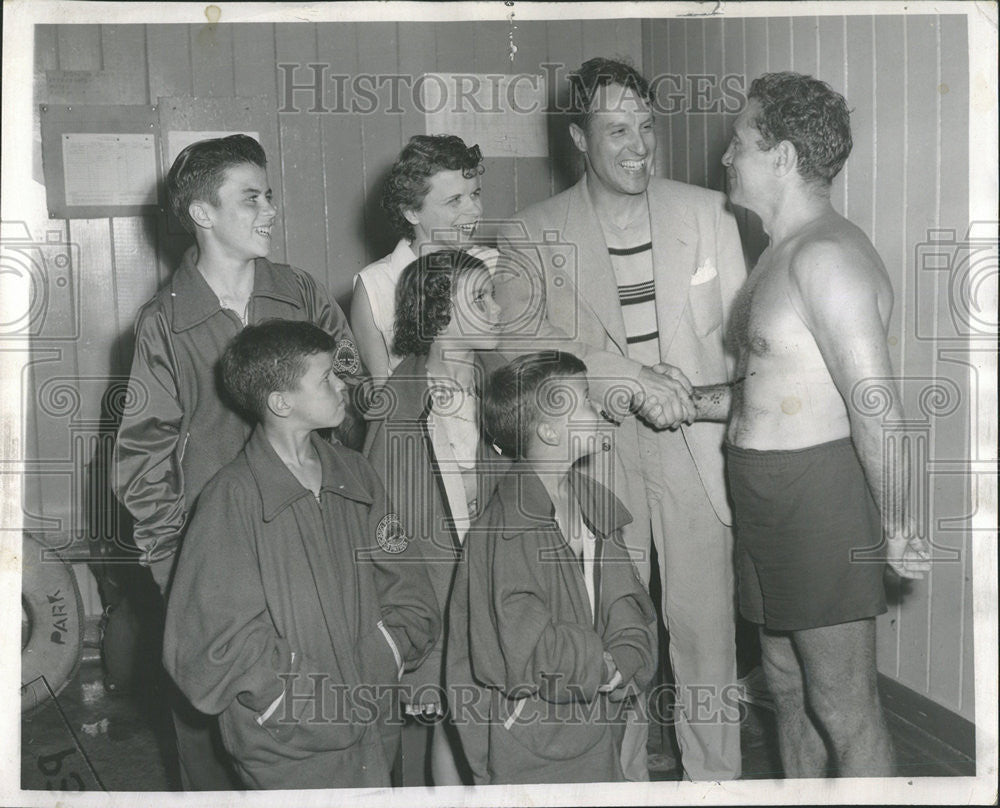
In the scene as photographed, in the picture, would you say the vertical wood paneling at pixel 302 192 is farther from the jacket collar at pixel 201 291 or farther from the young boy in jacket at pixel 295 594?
the young boy in jacket at pixel 295 594

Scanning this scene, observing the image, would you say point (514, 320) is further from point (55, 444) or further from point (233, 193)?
point (55, 444)

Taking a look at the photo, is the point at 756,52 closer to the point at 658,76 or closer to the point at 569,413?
the point at 658,76

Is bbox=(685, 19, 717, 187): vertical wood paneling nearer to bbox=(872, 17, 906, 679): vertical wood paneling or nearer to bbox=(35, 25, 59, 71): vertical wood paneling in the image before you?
bbox=(872, 17, 906, 679): vertical wood paneling

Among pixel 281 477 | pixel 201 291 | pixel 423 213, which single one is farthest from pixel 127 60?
pixel 281 477

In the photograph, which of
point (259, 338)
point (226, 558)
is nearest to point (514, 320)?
point (259, 338)

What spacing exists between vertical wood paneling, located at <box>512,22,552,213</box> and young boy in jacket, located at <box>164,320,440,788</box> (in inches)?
25.1

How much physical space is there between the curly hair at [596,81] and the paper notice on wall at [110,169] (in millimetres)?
992

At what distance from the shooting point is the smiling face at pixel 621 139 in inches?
80.4

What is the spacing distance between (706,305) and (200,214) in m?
1.05

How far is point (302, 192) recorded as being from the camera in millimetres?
2572

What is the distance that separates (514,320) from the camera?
2.03m

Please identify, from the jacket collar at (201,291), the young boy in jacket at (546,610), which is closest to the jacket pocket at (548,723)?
the young boy in jacket at (546,610)

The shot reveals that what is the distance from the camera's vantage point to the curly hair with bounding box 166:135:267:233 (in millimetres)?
1938

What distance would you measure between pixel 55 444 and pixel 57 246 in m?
0.43
